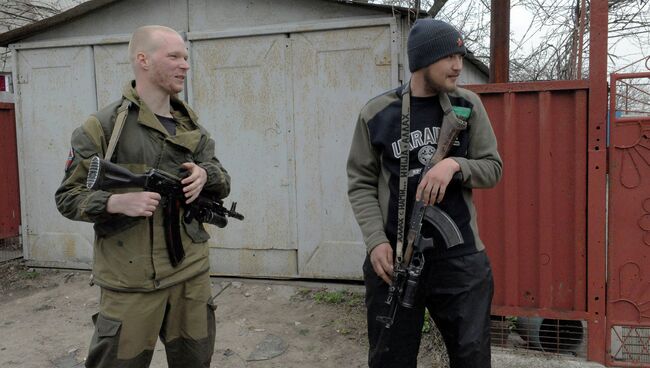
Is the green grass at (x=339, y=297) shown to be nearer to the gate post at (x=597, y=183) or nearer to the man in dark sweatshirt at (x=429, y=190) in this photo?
Answer: the gate post at (x=597, y=183)

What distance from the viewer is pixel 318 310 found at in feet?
15.6

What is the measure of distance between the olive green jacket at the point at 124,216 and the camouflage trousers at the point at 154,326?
65mm

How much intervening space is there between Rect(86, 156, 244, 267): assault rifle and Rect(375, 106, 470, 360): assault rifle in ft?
2.97

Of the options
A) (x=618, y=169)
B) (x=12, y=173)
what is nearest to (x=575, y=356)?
(x=618, y=169)

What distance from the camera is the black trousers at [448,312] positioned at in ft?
6.98

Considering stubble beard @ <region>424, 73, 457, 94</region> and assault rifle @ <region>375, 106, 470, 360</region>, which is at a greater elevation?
stubble beard @ <region>424, 73, 457, 94</region>

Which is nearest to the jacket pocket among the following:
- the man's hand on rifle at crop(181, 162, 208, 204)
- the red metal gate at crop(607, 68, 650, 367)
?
Answer: the man's hand on rifle at crop(181, 162, 208, 204)

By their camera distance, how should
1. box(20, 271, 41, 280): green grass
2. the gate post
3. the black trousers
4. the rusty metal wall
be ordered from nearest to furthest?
1. the black trousers
2. the gate post
3. box(20, 271, 41, 280): green grass
4. the rusty metal wall

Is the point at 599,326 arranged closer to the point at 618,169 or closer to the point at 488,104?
the point at 618,169

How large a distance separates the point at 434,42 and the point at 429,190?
59cm

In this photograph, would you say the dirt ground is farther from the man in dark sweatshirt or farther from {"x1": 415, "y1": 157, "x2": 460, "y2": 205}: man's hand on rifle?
{"x1": 415, "y1": 157, "x2": 460, "y2": 205}: man's hand on rifle

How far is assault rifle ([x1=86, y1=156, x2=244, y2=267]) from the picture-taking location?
2023mm

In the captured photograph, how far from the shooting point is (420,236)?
2.10m

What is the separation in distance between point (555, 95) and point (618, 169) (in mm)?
614
